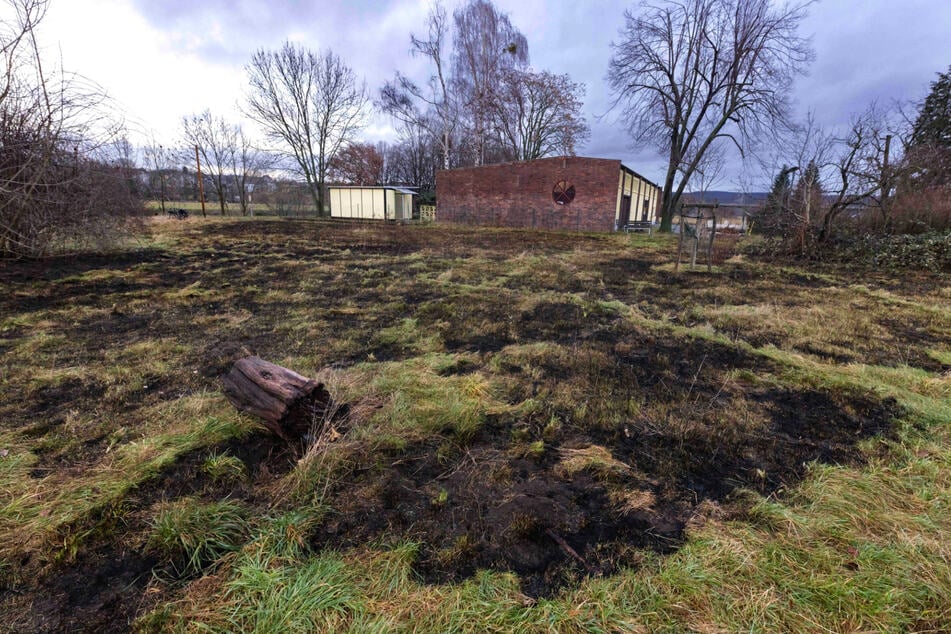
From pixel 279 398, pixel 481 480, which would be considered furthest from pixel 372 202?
pixel 481 480

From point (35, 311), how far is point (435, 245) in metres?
9.95

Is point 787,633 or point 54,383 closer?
point 787,633

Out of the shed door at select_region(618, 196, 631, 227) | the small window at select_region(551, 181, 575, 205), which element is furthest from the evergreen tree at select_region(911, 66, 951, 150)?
the small window at select_region(551, 181, 575, 205)

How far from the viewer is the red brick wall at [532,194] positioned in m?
21.4

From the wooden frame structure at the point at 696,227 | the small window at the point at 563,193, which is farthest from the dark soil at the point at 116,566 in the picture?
the small window at the point at 563,193

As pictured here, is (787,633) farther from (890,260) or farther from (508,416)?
(890,260)

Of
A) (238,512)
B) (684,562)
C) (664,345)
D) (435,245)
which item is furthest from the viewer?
(435,245)

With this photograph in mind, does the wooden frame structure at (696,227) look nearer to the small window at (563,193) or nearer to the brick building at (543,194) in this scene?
the brick building at (543,194)

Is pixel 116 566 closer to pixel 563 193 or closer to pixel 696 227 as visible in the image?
pixel 696 227

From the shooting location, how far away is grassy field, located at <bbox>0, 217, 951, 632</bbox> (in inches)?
55.0

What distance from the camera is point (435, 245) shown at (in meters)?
13.7

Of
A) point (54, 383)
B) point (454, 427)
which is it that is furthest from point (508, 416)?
point (54, 383)

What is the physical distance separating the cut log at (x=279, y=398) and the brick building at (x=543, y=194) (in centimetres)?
2156

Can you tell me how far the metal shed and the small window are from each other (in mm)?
11998
